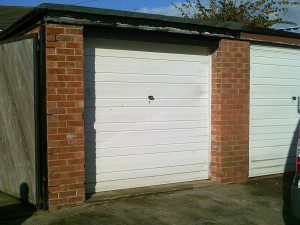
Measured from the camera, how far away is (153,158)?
6641mm

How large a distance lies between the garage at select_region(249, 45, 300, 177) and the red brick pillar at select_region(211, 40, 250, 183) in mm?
318

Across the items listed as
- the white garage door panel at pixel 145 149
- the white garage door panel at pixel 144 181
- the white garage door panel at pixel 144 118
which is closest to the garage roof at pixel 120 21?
the white garage door panel at pixel 144 118

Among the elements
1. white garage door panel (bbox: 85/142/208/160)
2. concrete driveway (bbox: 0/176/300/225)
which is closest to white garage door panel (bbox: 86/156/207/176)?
white garage door panel (bbox: 85/142/208/160)

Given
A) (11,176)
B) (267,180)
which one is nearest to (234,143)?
(267,180)

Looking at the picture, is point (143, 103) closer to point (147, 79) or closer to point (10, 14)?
point (147, 79)

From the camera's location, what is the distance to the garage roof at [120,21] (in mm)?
5320

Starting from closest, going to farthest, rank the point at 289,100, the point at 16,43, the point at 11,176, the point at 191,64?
1. the point at 16,43
2. the point at 11,176
3. the point at 191,64
4. the point at 289,100

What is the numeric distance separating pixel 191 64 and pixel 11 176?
3.53 metres

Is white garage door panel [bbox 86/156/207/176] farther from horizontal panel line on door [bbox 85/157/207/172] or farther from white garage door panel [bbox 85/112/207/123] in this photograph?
white garage door panel [bbox 85/112/207/123]

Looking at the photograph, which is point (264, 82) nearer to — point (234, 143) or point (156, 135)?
point (234, 143)

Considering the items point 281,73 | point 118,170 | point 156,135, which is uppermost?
point 281,73

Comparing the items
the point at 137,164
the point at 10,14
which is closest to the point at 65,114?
the point at 137,164

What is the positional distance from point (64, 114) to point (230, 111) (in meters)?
2.99

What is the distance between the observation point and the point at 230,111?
6973 mm
